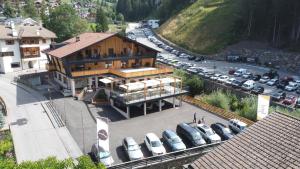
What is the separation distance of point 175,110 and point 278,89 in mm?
20047

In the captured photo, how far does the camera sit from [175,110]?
35656mm

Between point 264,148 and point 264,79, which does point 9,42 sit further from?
point 264,148

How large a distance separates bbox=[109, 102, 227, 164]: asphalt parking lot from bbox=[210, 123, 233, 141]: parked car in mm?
2677

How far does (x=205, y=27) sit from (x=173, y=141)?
6716cm

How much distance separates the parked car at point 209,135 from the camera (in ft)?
84.9

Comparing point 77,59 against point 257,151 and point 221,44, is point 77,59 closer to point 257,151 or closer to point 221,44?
point 257,151

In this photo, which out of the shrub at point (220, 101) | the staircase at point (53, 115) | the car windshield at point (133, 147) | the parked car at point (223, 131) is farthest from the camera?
the shrub at point (220, 101)

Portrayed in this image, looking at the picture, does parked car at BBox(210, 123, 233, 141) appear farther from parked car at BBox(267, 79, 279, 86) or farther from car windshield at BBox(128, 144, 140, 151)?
parked car at BBox(267, 79, 279, 86)

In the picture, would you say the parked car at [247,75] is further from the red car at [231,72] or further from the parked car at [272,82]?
the parked car at [272,82]

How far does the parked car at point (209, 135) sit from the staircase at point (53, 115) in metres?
14.6

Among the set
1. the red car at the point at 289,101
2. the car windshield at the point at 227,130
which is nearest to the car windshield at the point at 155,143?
the car windshield at the point at 227,130

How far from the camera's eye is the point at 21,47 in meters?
53.8

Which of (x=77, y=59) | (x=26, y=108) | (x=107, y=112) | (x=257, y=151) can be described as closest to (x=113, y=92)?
(x=107, y=112)

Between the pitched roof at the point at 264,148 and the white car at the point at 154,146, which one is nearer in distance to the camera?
the pitched roof at the point at 264,148
